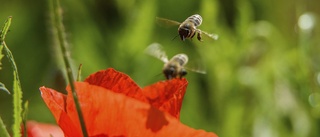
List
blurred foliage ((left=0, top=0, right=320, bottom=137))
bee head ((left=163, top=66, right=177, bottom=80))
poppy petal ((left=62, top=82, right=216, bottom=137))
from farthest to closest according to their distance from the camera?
blurred foliage ((left=0, top=0, right=320, bottom=137)) < bee head ((left=163, top=66, right=177, bottom=80)) < poppy petal ((left=62, top=82, right=216, bottom=137))

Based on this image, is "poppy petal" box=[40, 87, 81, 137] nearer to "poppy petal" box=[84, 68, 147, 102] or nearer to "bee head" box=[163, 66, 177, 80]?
"poppy petal" box=[84, 68, 147, 102]

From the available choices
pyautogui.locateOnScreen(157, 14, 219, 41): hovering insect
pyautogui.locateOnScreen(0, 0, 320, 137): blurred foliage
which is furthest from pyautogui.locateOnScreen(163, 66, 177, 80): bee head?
pyautogui.locateOnScreen(0, 0, 320, 137): blurred foliage

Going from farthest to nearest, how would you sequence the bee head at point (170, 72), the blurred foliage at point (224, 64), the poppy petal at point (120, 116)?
the blurred foliage at point (224, 64)
the bee head at point (170, 72)
the poppy petal at point (120, 116)

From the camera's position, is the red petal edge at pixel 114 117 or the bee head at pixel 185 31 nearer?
the red petal edge at pixel 114 117

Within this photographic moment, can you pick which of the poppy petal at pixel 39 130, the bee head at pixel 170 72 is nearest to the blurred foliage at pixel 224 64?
the poppy petal at pixel 39 130

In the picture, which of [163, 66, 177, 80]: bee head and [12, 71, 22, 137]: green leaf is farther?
[163, 66, 177, 80]: bee head

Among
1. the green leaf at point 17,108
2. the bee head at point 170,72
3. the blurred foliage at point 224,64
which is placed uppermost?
the blurred foliage at point 224,64

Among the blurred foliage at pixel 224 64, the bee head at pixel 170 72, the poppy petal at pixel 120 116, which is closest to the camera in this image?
the poppy petal at pixel 120 116

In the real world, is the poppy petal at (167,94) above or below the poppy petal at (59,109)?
above

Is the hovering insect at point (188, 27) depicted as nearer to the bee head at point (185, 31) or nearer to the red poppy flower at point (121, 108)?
the bee head at point (185, 31)
